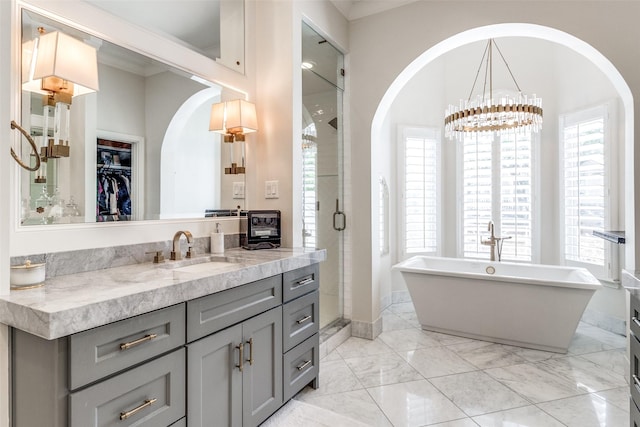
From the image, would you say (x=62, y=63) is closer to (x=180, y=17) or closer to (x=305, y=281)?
(x=180, y=17)

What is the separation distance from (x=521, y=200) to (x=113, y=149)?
14.7ft

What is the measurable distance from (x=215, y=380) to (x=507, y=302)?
8.60 ft

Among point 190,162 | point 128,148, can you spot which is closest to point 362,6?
point 190,162

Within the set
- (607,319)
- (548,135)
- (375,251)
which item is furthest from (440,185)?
(607,319)

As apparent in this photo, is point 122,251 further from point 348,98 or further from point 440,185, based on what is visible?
point 440,185

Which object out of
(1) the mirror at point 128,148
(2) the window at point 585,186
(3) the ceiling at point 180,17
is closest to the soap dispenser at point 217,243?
(1) the mirror at point 128,148

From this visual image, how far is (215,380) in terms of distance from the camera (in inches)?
61.0

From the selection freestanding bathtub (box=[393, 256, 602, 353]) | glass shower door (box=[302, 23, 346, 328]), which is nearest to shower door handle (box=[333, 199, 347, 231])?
glass shower door (box=[302, 23, 346, 328])

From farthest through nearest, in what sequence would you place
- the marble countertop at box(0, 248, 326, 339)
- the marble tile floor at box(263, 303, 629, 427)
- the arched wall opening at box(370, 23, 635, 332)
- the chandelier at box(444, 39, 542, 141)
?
the chandelier at box(444, 39, 542, 141) → the arched wall opening at box(370, 23, 635, 332) → the marble tile floor at box(263, 303, 629, 427) → the marble countertop at box(0, 248, 326, 339)

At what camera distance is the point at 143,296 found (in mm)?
1229

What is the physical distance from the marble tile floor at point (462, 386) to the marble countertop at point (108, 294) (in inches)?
37.8

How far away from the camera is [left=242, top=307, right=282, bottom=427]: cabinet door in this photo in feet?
5.67

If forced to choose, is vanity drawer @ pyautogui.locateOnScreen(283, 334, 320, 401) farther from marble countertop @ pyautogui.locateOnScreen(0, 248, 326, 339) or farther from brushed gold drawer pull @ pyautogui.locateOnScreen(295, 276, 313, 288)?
marble countertop @ pyautogui.locateOnScreen(0, 248, 326, 339)

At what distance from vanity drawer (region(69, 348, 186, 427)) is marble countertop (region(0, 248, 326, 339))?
0.71 ft
